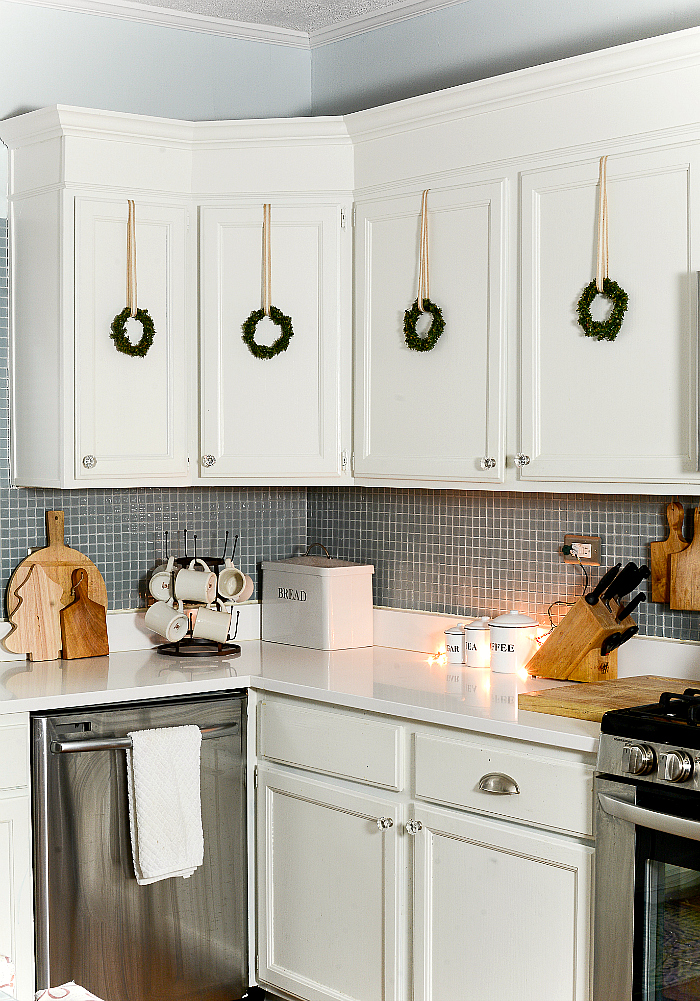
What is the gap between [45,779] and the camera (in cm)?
281

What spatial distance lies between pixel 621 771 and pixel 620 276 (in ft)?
3.68

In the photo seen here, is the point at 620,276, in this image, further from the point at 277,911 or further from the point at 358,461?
the point at 277,911

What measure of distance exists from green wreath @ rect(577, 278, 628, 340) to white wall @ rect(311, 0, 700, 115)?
2.32ft

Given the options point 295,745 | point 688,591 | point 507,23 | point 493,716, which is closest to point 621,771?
point 493,716

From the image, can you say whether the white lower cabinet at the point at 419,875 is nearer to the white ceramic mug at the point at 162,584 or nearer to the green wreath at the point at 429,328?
the white ceramic mug at the point at 162,584

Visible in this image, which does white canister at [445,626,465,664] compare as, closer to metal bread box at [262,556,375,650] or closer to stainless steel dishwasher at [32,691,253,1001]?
metal bread box at [262,556,375,650]

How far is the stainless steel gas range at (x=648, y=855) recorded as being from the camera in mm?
2193

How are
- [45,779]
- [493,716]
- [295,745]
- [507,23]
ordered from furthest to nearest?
[507,23], [295,745], [45,779], [493,716]

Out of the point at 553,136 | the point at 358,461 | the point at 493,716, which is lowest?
the point at 493,716

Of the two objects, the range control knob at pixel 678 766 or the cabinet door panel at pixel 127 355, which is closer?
A: the range control knob at pixel 678 766

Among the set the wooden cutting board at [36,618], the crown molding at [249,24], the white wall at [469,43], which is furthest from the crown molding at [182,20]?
the wooden cutting board at [36,618]

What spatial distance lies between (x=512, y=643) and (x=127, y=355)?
132 cm

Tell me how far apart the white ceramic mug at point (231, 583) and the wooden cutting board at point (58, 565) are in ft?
1.17

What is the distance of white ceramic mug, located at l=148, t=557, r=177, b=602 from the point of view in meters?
3.52
